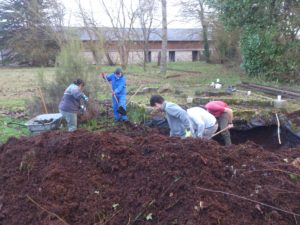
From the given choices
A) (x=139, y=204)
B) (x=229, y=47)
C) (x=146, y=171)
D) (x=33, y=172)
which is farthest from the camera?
(x=229, y=47)

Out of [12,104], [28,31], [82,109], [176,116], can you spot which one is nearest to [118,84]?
[82,109]

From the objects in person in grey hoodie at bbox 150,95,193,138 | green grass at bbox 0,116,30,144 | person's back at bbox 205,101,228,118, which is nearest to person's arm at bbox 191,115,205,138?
person in grey hoodie at bbox 150,95,193,138

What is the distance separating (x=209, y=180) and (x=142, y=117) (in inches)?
189

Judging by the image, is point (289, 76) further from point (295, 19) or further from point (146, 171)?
point (146, 171)

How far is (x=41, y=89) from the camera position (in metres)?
9.09

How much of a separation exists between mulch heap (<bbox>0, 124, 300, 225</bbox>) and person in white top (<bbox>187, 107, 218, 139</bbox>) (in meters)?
0.88

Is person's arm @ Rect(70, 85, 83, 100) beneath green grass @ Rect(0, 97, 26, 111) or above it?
above

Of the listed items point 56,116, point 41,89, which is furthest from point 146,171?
point 41,89

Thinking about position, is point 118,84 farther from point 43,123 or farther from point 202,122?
point 202,122

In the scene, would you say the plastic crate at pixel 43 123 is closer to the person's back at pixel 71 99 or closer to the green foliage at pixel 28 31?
the person's back at pixel 71 99

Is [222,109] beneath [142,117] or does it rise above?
above

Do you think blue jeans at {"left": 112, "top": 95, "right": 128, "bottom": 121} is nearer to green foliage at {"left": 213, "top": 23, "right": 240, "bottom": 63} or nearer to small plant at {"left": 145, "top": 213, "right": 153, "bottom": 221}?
small plant at {"left": 145, "top": 213, "right": 153, "bottom": 221}

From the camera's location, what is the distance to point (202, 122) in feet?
17.6

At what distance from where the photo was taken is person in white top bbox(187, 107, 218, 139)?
5.37m
